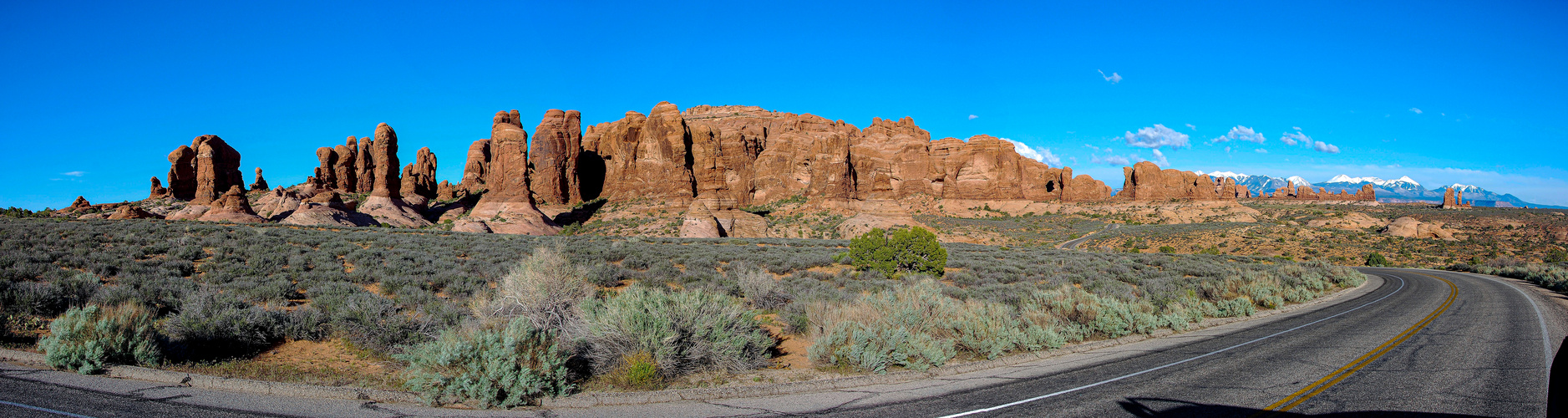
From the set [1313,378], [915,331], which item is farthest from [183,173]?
[1313,378]

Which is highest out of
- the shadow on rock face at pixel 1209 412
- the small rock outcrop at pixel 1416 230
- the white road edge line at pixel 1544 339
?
the small rock outcrop at pixel 1416 230

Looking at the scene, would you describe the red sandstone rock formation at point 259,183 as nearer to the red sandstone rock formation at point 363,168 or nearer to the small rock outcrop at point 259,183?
the small rock outcrop at point 259,183

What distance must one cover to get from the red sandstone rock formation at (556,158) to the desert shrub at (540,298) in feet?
161

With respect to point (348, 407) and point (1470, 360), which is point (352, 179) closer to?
point (348, 407)

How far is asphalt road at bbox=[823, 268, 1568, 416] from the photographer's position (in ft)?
19.2

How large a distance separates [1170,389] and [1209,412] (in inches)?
37.4

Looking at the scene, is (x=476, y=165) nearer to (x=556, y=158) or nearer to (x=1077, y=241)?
(x=556, y=158)

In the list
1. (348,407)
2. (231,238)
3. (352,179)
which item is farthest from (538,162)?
(348,407)

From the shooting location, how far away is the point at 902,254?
60.7 feet

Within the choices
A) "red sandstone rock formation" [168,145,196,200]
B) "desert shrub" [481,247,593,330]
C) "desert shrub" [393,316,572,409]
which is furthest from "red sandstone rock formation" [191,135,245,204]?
"desert shrub" [393,316,572,409]

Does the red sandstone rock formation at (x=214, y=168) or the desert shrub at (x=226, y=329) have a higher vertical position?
the red sandstone rock formation at (x=214, y=168)

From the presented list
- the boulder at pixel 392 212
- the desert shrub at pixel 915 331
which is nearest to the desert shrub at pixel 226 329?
the desert shrub at pixel 915 331

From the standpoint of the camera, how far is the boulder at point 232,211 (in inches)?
1257

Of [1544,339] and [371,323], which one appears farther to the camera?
[1544,339]
